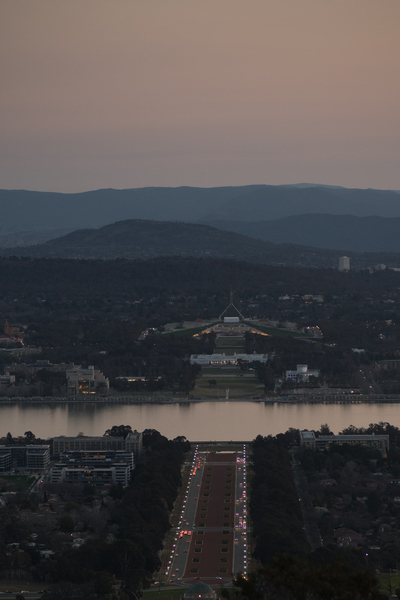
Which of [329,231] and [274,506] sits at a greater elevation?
[329,231]

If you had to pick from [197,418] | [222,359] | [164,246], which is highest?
[164,246]

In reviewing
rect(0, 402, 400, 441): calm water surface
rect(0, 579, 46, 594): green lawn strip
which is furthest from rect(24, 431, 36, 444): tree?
rect(0, 579, 46, 594): green lawn strip

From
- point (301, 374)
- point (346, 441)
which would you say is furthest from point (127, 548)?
point (301, 374)

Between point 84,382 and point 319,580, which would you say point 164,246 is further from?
point 319,580

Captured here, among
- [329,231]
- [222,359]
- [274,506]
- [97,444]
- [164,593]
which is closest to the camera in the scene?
[164,593]

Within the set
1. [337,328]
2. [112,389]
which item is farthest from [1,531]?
[337,328]

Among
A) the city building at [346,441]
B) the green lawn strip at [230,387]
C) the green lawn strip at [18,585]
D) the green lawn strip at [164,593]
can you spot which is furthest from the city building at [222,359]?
the green lawn strip at [164,593]
